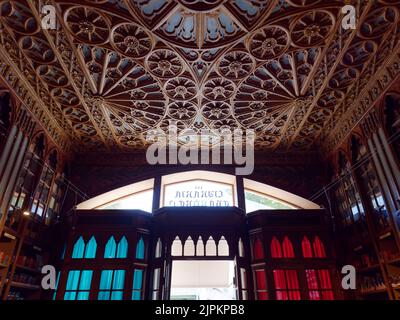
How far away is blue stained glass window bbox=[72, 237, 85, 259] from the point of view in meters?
5.78

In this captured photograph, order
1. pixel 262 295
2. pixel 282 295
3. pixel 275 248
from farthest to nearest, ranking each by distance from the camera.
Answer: pixel 275 248, pixel 262 295, pixel 282 295

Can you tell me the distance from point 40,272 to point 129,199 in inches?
104

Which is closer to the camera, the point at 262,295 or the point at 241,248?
the point at 262,295

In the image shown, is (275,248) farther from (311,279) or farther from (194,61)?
(194,61)

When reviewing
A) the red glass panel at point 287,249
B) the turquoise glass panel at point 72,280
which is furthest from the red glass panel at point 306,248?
the turquoise glass panel at point 72,280

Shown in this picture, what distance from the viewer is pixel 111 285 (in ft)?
17.9

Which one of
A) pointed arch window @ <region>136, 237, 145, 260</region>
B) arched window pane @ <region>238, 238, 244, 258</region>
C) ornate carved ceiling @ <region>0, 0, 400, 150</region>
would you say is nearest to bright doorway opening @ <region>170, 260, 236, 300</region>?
arched window pane @ <region>238, 238, 244, 258</region>

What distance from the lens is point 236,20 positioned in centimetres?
404

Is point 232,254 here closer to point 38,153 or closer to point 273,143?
point 273,143

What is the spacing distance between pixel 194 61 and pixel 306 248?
15.9ft

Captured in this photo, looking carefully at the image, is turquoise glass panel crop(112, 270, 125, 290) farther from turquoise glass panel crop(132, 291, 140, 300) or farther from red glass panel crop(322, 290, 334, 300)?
red glass panel crop(322, 290, 334, 300)

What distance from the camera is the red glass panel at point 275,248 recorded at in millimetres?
5758

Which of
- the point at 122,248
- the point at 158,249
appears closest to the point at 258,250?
the point at 158,249

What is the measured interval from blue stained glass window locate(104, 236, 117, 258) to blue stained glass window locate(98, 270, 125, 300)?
340mm
